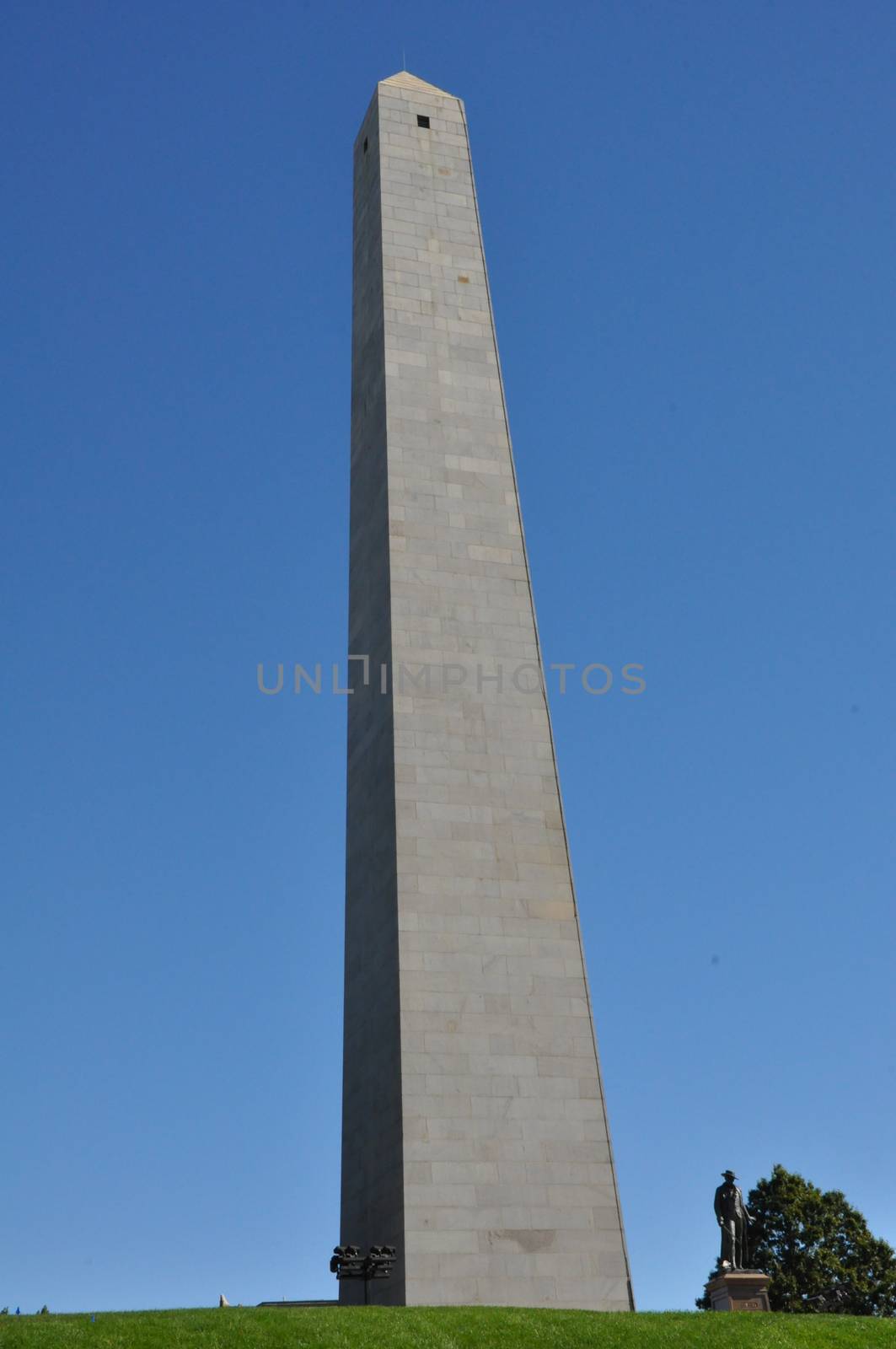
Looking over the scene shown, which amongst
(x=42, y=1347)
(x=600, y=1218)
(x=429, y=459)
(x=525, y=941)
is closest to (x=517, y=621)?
(x=429, y=459)

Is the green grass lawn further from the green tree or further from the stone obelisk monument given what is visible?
the green tree

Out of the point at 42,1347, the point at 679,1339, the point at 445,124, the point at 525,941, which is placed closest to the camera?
the point at 42,1347

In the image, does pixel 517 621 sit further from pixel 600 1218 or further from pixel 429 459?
pixel 600 1218

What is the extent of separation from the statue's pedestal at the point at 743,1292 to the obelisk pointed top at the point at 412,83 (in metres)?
34.0

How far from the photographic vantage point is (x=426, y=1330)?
18.9 meters

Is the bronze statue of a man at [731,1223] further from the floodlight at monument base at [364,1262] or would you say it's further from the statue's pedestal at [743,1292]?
the floodlight at monument base at [364,1262]

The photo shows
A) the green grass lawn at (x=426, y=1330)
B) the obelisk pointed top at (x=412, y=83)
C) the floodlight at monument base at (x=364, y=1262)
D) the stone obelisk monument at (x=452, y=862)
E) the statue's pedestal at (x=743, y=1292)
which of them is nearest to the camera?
the green grass lawn at (x=426, y=1330)

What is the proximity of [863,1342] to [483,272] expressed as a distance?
91.7ft

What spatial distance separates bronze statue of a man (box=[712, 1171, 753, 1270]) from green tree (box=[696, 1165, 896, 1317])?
23907 millimetres

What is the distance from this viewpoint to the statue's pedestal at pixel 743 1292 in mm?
22859

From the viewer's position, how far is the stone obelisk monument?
2366 cm

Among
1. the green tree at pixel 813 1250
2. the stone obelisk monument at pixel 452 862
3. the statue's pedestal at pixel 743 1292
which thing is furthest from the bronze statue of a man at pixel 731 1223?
the green tree at pixel 813 1250

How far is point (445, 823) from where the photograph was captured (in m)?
27.5

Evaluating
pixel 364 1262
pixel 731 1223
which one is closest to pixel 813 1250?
pixel 731 1223
